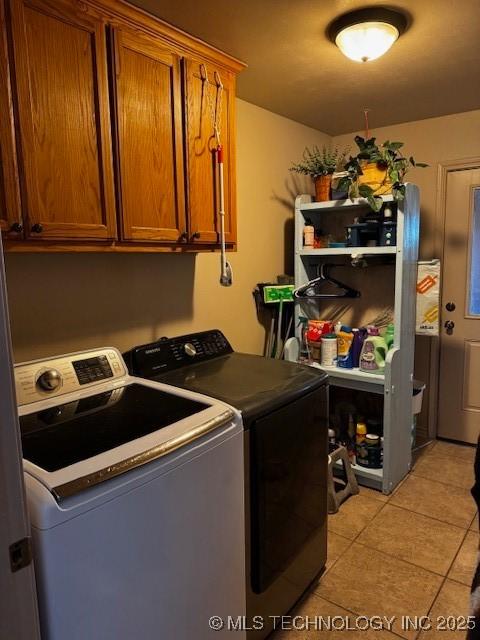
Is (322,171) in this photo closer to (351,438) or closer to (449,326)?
(449,326)

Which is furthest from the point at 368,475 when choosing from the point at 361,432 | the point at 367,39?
the point at 367,39

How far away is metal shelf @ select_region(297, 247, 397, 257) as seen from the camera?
251cm

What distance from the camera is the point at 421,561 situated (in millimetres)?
2070

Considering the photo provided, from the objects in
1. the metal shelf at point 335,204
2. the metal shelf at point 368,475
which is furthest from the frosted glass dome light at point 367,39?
the metal shelf at point 368,475

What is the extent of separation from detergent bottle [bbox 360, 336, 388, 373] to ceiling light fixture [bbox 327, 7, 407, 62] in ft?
4.92

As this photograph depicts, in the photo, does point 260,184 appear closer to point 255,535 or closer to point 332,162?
point 332,162

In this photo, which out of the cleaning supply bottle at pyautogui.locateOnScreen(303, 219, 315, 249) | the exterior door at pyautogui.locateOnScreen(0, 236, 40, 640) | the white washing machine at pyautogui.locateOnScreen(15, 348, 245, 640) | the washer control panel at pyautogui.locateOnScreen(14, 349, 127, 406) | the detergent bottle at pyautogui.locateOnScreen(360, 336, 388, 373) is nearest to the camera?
the exterior door at pyautogui.locateOnScreen(0, 236, 40, 640)

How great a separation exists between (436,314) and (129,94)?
222 centimetres

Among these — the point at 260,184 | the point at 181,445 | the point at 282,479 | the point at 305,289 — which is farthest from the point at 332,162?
the point at 181,445

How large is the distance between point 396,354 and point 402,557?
1.06 metres

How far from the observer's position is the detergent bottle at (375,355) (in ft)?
8.57

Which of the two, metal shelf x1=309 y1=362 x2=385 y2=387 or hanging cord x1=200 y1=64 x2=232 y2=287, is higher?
hanging cord x1=200 y1=64 x2=232 y2=287

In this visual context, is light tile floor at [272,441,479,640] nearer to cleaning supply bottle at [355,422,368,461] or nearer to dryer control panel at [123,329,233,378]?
cleaning supply bottle at [355,422,368,461]

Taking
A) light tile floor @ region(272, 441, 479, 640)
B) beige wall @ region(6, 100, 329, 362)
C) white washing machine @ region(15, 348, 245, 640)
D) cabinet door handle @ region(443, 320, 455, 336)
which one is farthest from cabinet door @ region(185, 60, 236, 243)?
cabinet door handle @ region(443, 320, 455, 336)
